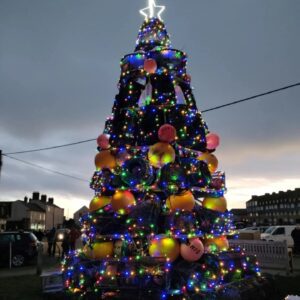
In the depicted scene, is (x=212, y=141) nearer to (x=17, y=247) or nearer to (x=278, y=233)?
(x=17, y=247)

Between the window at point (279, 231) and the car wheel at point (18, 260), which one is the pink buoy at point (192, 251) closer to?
the car wheel at point (18, 260)

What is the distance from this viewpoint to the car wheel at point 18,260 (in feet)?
53.8

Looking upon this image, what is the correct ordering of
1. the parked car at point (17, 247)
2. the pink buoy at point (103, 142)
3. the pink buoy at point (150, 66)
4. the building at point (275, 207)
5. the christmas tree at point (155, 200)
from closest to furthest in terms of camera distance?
the christmas tree at point (155, 200) < the pink buoy at point (150, 66) < the pink buoy at point (103, 142) < the parked car at point (17, 247) < the building at point (275, 207)

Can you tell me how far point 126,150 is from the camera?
8.57m

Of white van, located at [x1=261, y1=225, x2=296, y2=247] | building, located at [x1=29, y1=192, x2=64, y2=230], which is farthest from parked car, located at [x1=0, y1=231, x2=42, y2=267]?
building, located at [x1=29, y1=192, x2=64, y2=230]

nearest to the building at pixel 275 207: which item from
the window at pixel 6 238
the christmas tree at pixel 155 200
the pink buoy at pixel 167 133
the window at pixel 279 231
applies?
the window at pixel 279 231

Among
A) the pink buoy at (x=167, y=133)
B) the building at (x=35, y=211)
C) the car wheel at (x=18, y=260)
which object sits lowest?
the car wheel at (x=18, y=260)

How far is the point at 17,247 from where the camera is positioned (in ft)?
54.7

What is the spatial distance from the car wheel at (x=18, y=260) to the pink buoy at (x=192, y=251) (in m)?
11.7

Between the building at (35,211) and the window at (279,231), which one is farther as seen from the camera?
the building at (35,211)

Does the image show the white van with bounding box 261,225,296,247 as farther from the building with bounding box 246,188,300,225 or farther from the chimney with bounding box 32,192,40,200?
the building with bounding box 246,188,300,225

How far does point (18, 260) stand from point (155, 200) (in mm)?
11103

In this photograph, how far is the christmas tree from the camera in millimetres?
6988

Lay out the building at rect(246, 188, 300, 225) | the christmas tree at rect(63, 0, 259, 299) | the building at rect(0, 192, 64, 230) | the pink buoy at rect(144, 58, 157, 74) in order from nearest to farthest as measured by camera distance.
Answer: the christmas tree at rect(63, 0, 259, 299) < the pink buoy at rect(144, 58, 157, 74) < the building at rect(0, 192, 64, 230) < the building at rect(246, 188, 300, 225)
